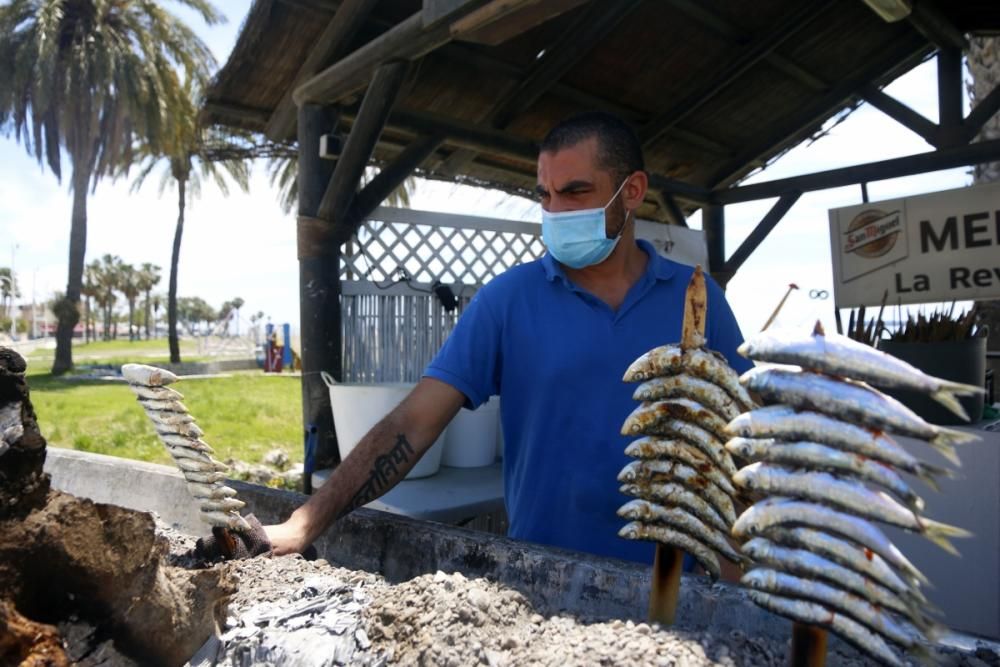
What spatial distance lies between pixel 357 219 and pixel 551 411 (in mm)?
2846

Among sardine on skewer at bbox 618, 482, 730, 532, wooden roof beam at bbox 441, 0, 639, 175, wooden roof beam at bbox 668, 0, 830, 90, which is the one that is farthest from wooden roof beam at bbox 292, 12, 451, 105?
sardine on skewer at bbox 618, 482, 730, 532

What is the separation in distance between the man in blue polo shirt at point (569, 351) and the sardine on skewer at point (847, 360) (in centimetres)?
108

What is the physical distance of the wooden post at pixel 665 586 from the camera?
3.44ft

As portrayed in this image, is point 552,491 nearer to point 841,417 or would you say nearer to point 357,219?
point 841,417

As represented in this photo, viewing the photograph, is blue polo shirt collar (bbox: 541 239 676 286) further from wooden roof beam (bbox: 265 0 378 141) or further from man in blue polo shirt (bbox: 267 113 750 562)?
wooden roof beam (bbox: 265 0 378 141)

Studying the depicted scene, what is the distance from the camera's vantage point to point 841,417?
0.74 metres

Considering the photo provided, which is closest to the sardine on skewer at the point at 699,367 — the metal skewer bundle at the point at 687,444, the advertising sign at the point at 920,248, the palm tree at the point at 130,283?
the metal skewer bundle at the point at 687,444

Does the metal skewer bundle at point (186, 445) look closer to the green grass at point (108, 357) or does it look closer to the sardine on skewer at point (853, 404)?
the sardine on skewer at point (853, 404)

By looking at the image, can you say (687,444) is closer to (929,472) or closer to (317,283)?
(929,472)

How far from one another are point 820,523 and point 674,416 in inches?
10.9

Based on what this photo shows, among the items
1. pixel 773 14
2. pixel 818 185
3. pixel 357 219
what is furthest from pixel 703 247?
pixel 357 219

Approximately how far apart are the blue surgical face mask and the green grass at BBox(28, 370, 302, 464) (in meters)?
4.40

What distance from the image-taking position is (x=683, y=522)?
0.98m

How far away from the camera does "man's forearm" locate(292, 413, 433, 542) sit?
5.31 ft
